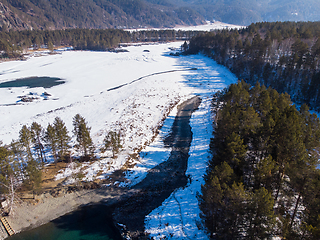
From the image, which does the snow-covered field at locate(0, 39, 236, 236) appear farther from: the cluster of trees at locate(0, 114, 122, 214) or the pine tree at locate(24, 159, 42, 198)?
the pine tree at locate(24, 159, 42, 198)

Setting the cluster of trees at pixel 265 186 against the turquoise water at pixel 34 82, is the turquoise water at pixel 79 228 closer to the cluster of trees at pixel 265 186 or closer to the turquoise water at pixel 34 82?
the cluster of trees at pixel 265 186

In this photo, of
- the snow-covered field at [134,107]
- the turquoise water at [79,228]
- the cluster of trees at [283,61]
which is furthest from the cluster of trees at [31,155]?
the cluster of trees at [283,61]

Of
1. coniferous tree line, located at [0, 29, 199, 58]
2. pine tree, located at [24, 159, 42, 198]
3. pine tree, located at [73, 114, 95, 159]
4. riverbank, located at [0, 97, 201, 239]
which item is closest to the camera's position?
riverbank, located at [0, 97, 201, 239]

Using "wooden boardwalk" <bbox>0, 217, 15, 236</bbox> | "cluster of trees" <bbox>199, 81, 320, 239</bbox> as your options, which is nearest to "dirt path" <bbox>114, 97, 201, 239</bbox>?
"cluster of trees" <bbox>199, 81, 320, 239</bbox>

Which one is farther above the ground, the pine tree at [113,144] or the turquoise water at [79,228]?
the pine tree at [113,144]

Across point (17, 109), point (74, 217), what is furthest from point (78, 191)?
point (17, 109)

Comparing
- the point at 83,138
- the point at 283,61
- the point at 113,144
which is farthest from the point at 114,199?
the point at 283,61
